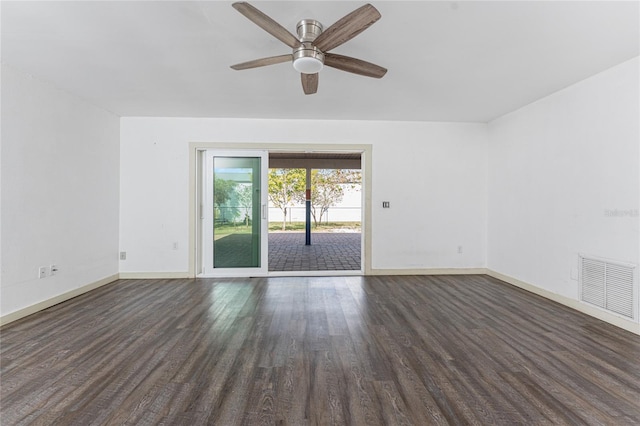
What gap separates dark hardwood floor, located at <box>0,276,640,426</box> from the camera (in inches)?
64.6

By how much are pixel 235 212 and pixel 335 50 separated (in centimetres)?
309

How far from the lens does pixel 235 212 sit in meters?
4.84

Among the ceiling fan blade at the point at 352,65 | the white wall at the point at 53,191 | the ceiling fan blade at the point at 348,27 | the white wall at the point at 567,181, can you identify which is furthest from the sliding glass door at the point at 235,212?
the white wall at the point at 567,181

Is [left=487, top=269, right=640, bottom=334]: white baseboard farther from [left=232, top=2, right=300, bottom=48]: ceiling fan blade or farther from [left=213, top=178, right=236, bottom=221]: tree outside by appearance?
[left=213, top=178, right=236, bottom=221]: tree outside

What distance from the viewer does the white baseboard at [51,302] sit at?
287cm

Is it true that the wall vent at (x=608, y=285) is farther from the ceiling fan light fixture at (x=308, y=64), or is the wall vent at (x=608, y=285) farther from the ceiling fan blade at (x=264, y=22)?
the ceiling fan blade at (x=264, y=22)

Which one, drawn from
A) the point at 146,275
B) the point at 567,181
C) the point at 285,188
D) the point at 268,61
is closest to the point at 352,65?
the point at 268,61

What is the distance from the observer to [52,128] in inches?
132

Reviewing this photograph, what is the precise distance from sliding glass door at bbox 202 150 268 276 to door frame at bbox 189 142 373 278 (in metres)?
0.13

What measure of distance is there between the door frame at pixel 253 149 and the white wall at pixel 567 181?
6.76 feet

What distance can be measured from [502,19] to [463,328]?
2.61 m

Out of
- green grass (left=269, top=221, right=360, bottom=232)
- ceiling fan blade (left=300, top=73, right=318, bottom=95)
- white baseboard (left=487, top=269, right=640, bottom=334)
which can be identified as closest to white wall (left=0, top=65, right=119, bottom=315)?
ceiling fan blade (left=300, top=73, right=318, bottom=95)

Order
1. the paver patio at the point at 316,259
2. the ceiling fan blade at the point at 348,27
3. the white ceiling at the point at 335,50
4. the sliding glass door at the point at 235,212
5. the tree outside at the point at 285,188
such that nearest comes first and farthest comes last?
the ceiling fan blade at the point at 348,27, the white ceiling at the point at 335,50, the sliding glass door at the point at 235,212, the paver patio at the point at 316,259, the tree outside at the point at 285,188

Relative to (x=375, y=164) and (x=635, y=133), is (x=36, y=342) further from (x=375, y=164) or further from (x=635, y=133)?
(x=635, y=133)
